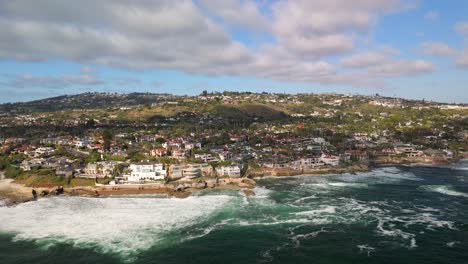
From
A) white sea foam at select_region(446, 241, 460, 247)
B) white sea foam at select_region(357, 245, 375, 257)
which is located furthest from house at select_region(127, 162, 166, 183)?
white sea foam at select_region(446, 241, 460, 247)

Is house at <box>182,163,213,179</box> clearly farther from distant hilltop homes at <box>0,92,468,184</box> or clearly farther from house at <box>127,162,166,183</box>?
house at <box>127,162,166,183</box>


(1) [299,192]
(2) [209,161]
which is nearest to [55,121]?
(2) [209,161]

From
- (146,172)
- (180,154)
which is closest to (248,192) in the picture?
(146,172)

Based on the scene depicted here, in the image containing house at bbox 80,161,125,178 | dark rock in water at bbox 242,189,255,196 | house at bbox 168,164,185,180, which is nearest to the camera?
dark rock in water at bbox 242,189,255,196

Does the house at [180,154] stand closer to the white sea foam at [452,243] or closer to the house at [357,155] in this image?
the house at [357,155]

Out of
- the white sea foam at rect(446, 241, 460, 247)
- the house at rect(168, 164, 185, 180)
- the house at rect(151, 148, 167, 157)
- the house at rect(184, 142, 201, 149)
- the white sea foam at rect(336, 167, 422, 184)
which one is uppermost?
the house at rect(184, 142, 201, 149)

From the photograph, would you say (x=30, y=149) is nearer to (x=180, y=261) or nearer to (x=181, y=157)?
(x=181, y=157)
